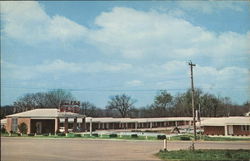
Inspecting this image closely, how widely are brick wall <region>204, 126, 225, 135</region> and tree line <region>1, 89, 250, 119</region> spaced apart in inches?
109

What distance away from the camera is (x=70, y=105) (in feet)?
148

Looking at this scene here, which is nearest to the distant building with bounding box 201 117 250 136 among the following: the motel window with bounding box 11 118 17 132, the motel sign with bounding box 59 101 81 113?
the motel sign with bounding box 59 101 81 113

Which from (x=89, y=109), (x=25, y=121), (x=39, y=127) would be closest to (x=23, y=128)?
(x=25, y=121)

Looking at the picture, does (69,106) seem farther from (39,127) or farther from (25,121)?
(25,121)

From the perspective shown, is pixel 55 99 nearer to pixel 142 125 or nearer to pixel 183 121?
pixel 142 125

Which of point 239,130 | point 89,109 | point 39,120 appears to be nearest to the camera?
point 239,130

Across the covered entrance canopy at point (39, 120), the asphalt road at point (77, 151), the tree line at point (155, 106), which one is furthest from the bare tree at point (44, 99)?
the asphalt road at point (77, 151)

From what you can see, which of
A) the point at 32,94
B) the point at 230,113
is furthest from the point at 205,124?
the point at 32,94

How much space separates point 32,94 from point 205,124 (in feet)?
149

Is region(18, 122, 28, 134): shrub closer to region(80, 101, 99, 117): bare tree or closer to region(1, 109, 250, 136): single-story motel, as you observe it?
region(1, 109, 250, 136): single-story motel

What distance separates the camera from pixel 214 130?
41.8m

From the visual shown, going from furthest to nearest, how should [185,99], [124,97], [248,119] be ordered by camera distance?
[124,97] → [185,99] → [248,119]

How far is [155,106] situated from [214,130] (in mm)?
33234

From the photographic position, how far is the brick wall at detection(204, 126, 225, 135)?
4138 centimetres
